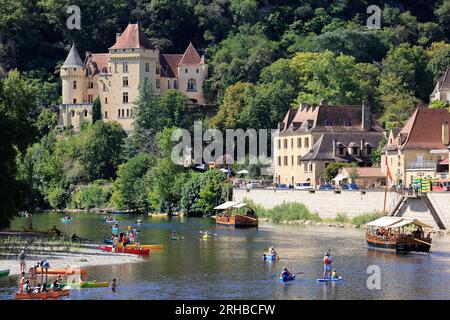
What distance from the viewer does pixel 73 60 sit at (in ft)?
549

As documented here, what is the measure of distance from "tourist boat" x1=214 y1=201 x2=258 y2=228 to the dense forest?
1147 cm

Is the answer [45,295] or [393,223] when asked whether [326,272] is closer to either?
[45,295]

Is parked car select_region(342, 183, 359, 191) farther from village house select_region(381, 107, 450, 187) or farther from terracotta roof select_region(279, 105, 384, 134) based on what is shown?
terracotta roof select_region(279, 105, 384, 134)

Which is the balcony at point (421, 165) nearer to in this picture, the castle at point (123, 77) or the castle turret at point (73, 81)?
the castle at point (123, 77)

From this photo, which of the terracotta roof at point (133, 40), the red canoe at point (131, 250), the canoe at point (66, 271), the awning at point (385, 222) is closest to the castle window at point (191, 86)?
the terracotta roof at point (133, 40)

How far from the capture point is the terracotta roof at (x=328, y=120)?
420ft

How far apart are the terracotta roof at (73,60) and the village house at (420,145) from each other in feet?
203

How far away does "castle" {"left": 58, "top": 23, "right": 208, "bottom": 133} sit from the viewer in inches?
6432

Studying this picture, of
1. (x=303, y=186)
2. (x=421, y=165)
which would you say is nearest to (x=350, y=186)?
(x=421, y=165)

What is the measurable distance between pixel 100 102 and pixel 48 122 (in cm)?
651

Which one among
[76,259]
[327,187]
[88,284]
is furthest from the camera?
[327,187]

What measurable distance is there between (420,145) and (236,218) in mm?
15729

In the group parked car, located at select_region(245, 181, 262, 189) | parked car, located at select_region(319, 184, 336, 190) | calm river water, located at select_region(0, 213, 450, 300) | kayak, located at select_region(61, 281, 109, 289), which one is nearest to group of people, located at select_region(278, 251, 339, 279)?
calm river water, located at select_region(0, 213, 450, 300)
